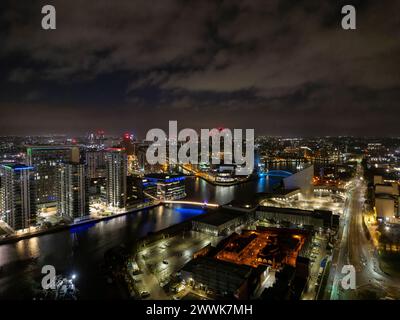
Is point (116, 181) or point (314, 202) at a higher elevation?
point (116, 181)

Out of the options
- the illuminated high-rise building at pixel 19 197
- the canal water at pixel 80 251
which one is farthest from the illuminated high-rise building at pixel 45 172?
the canal water at pixel 80 251

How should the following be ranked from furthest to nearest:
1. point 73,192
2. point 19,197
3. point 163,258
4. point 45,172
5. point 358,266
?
point 45,172 < point 73,192 < point 19,197 < point 163,258 < point 358,266

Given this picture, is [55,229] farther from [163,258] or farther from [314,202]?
[314,202]

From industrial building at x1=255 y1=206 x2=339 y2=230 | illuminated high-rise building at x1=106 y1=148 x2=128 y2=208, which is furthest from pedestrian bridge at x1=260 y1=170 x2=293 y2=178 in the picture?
illuminated high-rise building at x1=106 y1=148 x2=128 y2=208

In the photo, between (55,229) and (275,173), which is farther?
(275,173)

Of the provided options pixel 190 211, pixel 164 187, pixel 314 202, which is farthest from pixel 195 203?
pixel 314 202
